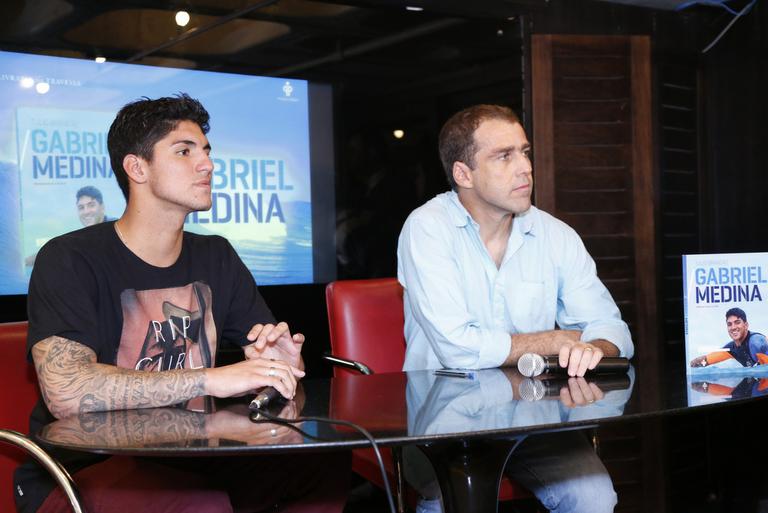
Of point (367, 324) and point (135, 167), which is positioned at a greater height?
point (135, 167)

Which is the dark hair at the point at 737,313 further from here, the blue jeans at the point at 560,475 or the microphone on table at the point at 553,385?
the blue jeans at the point at 560,475

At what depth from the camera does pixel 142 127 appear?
2264 millimetres

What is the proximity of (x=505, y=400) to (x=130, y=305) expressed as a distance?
94 cm

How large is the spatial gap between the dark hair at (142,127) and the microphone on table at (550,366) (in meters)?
1.09

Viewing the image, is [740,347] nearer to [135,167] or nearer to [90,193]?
[135,167]

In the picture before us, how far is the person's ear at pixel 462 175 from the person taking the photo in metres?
2.64

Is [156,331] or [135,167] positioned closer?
[156,331]

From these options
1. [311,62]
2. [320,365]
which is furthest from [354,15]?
[320,365]

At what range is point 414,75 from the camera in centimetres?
471

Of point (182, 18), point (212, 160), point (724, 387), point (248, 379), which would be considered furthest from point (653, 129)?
point (248, 379)

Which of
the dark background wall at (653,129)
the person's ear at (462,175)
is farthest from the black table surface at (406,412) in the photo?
the dark background wall at (653,129)

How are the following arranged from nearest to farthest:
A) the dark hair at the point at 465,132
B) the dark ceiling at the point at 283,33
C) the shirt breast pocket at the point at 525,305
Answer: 1. the shirt breast pocket at the point at 525,305
2. the dark hair at the point at 465,132
3. the dark ceiling at the point at 283,33

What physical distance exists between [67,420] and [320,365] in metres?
2.83

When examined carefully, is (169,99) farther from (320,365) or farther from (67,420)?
(320,365)
